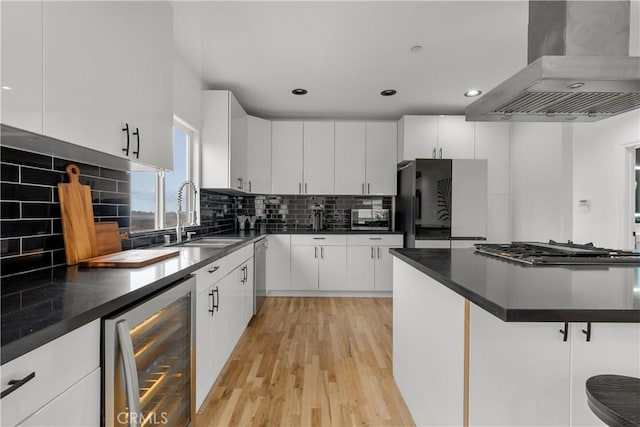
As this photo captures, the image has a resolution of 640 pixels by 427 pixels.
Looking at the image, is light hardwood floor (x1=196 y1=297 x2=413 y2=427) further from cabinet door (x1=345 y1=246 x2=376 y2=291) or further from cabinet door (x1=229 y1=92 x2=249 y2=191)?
cabinet door (x1=229 y1=92 x2=249 y2=191)

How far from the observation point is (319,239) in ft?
14.4

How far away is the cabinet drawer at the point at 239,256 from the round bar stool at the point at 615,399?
2.09m

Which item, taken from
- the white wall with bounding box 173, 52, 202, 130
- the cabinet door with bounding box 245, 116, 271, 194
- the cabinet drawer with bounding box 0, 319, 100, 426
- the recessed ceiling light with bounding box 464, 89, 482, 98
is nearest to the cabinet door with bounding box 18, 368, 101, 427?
the cabinet drawer with bounding box 0, 319, 100, 426

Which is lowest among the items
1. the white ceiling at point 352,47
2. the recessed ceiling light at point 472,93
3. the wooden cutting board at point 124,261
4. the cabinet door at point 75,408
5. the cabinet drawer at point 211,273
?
the cabinet door at point 75,408

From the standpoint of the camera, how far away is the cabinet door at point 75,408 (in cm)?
74

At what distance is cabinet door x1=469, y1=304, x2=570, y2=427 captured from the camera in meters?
1.09

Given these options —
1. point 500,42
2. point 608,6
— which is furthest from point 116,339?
point 500,42

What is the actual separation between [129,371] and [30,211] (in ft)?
3.12

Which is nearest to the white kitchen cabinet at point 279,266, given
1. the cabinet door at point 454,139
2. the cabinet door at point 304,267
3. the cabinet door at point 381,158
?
the cabinet door at point 304,267

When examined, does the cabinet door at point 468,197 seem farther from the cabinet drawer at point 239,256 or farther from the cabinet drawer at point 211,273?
the cabinet drawer at point 211,273

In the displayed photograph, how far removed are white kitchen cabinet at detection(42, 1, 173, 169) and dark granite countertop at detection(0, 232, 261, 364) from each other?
0.55 m

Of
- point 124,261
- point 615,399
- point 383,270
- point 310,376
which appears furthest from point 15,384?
point 383,270

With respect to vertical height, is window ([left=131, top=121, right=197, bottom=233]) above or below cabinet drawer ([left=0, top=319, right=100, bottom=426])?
A: above

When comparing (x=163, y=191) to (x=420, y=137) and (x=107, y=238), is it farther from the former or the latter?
(x=420, y=137)
